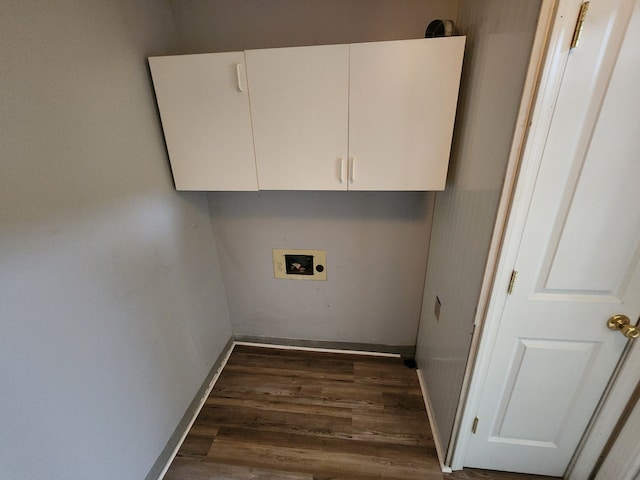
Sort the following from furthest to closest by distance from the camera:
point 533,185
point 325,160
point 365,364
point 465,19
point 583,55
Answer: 1. point 365,364
2. point 325,160
3. point 465,19
4. point 533,185
5. point 583,55

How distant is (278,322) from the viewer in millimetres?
2176

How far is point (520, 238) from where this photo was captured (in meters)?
0.94

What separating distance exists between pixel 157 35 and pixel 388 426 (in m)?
2.51

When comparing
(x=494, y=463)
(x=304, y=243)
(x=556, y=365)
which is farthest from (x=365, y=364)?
(x=556, y=365)

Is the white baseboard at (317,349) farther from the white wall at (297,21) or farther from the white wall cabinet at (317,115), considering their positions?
the white wall at (297,21)

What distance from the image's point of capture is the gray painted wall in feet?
4.64

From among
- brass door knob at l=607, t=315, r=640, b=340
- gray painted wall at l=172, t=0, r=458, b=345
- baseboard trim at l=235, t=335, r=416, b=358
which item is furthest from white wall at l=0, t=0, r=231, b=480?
brass door knob at l=607, t=315, r=640, b=340

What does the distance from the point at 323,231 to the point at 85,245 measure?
4.06 ft

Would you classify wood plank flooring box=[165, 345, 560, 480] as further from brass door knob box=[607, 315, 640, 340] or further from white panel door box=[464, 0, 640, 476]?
brass door knob box=[607, 315, 640, 340]

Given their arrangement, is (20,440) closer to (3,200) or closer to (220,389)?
(3,200)

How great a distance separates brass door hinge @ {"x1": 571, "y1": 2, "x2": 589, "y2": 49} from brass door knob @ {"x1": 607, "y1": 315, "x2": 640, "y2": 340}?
0.97m

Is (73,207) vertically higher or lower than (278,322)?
higher

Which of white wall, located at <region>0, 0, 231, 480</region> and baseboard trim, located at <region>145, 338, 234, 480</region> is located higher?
white wall, located at <region>0, 0, 231, 480</region>

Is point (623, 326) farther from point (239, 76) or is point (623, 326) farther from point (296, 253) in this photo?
point (239, 76)
